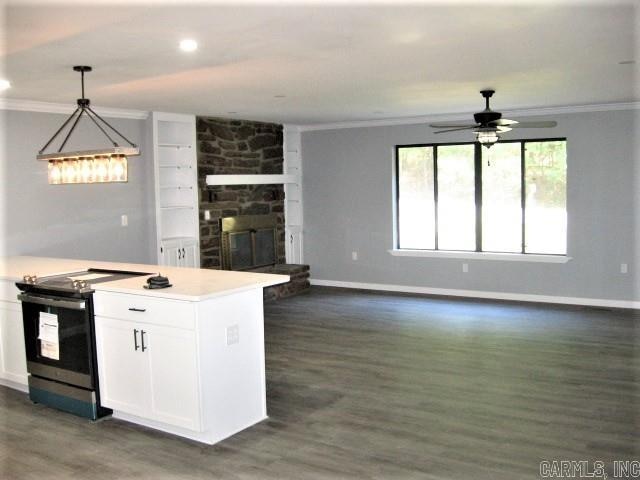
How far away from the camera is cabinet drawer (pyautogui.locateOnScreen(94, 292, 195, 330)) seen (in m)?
3.81

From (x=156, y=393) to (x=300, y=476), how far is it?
115 cm

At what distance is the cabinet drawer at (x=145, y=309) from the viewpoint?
150 inches

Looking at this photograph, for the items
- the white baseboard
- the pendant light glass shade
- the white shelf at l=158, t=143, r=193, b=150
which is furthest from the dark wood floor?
the white shelf at l=158, t=143, r=193, b=150

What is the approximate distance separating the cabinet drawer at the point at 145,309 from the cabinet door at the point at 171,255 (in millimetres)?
3415

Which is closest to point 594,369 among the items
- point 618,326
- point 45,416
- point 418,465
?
point 618,326

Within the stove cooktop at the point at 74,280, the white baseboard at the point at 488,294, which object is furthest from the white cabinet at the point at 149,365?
the white baseboard at the point at 488,294

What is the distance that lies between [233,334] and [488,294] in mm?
5334

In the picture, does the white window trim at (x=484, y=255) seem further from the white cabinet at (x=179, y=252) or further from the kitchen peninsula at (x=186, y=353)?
the kitchen peninsula at (x=186, y=353)

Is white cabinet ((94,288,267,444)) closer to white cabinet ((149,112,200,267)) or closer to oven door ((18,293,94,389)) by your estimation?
oven door ((18,293,94,389))

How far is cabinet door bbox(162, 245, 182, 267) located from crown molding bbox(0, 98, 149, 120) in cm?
159

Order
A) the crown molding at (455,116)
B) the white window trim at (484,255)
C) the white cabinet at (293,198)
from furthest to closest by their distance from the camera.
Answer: the white cabinet at (293,198)
the white window trim at (484,255)
the crown molding at (455,116)

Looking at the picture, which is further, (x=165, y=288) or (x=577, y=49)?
(x=577, y=49)

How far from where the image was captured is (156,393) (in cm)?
403

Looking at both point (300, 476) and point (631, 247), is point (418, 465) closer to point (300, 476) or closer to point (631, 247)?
point (300, 476)
